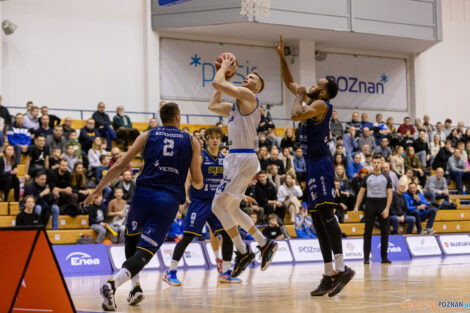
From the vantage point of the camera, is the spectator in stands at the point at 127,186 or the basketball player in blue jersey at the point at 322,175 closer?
the basketball player in blue jersey at the point at 322,175

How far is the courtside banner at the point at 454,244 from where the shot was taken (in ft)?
63.1

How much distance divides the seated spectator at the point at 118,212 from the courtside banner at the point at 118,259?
45.9 inches

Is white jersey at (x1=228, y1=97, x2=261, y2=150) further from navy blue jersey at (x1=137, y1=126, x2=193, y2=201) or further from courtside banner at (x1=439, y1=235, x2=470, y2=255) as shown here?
courtside banner at (x1=439, y1=235, x2=470, y2=255)

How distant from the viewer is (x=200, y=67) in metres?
26.7

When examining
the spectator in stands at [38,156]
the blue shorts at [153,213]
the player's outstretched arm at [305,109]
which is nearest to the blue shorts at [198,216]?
the player's outstretched arm at [305,109]

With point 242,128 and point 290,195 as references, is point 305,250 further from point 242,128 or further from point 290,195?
point 242,128

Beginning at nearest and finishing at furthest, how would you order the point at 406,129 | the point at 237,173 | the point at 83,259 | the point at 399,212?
the point at 237,173 → the point at 83,259 → the point at 399,212 → the point at 406,129

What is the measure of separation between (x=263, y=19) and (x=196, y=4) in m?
2.49

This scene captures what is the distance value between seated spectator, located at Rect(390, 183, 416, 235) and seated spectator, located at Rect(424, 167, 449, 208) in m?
2.76

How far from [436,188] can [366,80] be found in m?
8.61

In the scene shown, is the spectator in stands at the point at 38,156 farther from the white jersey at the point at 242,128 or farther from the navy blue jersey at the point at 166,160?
the navy blue jersey at the point at 166,160

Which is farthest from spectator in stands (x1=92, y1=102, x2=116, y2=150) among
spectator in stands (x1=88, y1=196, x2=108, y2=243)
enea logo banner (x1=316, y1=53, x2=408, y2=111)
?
enea logo banner (x1=316, y1=53, x2=408, y2=111)

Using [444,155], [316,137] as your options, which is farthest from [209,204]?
[444,155]

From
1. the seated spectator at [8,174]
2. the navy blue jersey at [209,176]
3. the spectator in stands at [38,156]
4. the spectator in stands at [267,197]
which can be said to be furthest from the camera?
the spectator in stands at [267,197]
